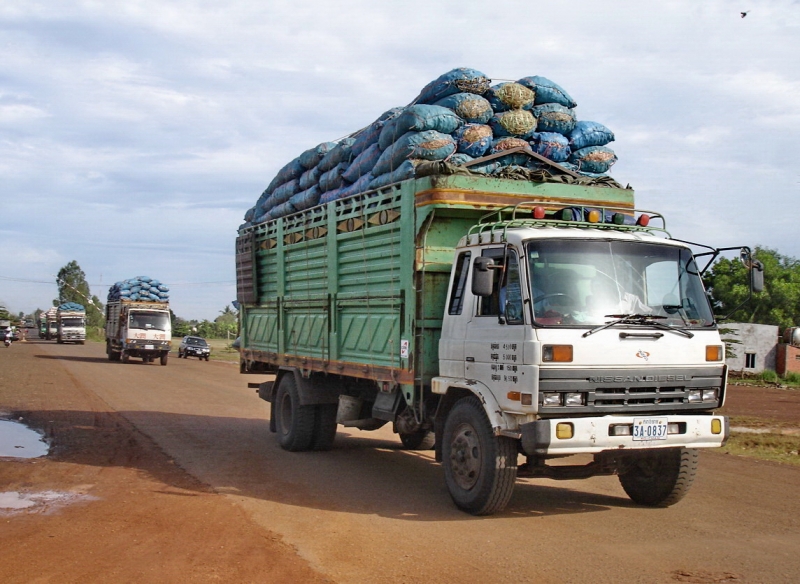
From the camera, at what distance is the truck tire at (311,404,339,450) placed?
11.0 meters

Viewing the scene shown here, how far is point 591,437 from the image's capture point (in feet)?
20.8

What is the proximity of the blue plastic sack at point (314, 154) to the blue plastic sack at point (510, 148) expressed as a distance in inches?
131

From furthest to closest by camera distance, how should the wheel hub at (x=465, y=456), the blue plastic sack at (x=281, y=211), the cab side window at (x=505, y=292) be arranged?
1. the blue plastic sack at (x=281, y=211)
2. the wheel hub at (x=465, y=456)
3. the cab side window at (x=505, y=292)

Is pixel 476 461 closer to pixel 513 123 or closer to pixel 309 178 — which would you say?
pixel 513 123

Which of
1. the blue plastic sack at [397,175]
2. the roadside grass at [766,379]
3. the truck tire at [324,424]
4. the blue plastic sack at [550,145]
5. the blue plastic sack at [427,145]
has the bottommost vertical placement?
the roadside grass at [766,379]

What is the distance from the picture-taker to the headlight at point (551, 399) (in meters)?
6.31

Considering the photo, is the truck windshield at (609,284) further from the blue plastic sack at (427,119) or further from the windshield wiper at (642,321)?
the blue plastic sack at (427,119)

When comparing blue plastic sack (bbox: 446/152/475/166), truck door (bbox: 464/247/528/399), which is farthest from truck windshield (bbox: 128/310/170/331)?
truck door (bbox: 464/247/528/399)

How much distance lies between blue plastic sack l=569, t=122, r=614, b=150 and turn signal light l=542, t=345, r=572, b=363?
3594mm

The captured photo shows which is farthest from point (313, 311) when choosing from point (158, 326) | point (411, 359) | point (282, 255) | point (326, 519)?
point (158, 326)

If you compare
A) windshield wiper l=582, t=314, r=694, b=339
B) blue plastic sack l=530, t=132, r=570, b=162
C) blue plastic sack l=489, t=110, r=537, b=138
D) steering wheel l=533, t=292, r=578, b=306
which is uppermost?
blue plastic sack l=489, t=110, r=537, b=138

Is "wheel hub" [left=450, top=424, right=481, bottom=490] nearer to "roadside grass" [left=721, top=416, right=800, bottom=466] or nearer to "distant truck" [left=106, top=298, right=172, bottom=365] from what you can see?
"roadside grass" [left=721, top=416, right=800, bottom=466]

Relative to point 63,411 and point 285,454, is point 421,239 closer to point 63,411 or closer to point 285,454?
point 285,454

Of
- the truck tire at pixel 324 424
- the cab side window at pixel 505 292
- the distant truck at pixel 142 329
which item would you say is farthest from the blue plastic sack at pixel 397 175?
the distant truck at pixel 142 329
